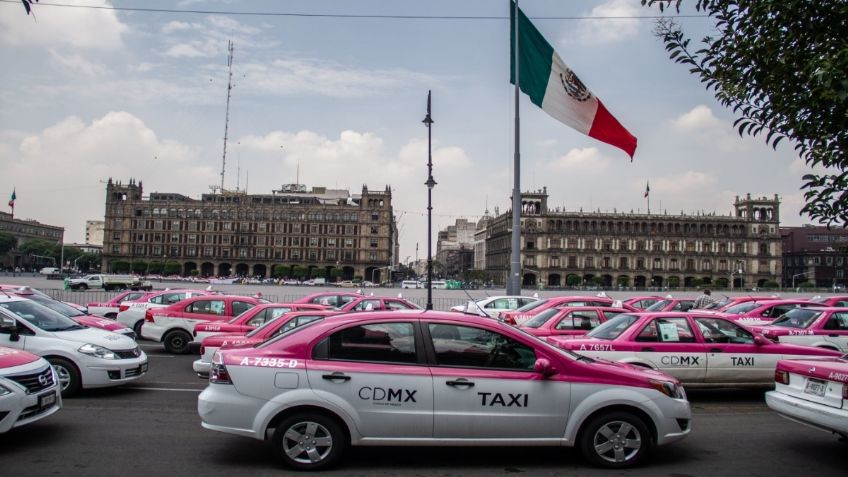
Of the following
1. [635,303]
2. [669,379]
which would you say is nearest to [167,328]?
[669,379]

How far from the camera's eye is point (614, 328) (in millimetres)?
10133

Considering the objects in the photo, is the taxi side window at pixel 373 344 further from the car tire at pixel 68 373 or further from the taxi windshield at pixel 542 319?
the taxi windshield at pixel 542 319

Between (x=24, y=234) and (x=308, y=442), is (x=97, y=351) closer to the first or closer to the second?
(x=308, y=442)

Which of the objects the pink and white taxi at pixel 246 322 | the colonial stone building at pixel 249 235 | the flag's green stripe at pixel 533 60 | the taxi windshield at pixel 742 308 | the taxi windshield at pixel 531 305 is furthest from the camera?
the colonial stone building at pixel 249 235

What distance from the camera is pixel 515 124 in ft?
67.7

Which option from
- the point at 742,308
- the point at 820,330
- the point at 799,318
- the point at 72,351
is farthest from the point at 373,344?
the point at 742,308

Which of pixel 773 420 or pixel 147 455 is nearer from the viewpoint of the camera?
pixel 147 455

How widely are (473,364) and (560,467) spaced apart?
4.52 ft

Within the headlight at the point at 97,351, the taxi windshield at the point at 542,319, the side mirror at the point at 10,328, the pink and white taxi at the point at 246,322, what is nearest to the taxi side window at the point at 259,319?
the pink and white taxi at the point at 246,322

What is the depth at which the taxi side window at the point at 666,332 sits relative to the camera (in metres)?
9.70

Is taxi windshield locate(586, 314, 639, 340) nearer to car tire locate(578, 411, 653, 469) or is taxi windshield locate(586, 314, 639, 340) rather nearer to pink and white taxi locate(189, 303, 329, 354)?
car tire locate(578, 411, 653, 469)

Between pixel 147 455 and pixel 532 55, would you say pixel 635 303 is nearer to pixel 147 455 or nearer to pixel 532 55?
pixel 532 55

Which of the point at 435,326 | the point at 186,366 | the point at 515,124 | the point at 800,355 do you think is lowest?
the point at 186,366

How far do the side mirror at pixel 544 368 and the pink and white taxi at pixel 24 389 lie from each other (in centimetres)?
538
